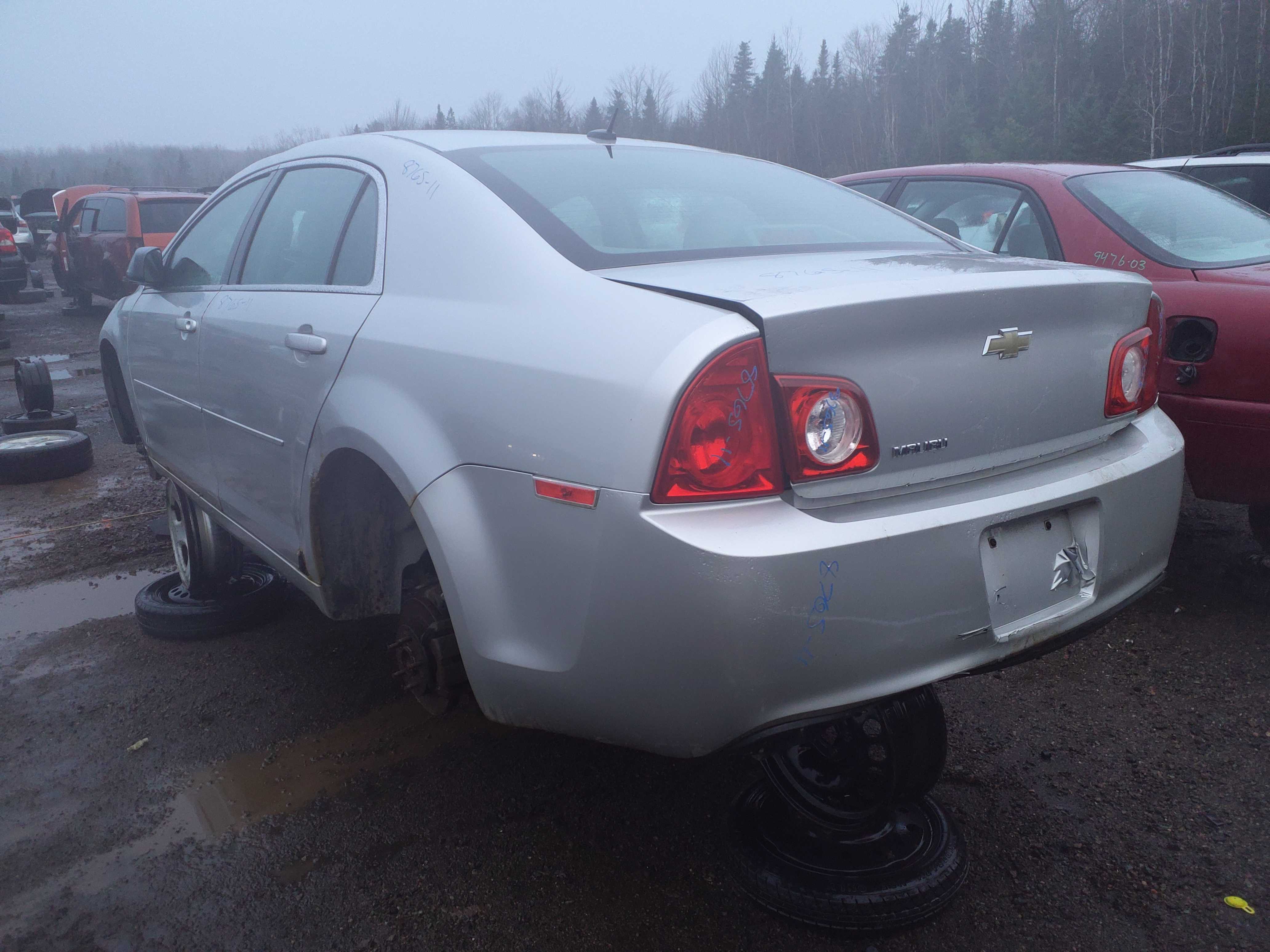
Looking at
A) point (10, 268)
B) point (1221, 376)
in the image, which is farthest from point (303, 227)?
point (10, 268)

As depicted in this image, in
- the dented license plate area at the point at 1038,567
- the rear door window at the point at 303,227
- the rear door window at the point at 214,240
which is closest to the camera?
the dented license plate area at the point at 1038,567

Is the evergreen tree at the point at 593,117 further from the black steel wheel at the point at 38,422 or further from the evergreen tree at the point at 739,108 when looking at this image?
the black steel wheel at the point at 38,422

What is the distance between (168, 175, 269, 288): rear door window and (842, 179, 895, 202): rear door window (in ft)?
9.74

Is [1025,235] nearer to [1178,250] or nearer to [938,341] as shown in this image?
[1178,250]

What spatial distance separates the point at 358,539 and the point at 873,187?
3.71 metres

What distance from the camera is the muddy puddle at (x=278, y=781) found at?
2.14 metres

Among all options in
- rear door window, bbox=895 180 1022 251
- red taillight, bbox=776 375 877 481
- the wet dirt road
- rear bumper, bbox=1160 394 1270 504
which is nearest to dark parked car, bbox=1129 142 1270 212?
rear door window, bbox=895 180 1022 251

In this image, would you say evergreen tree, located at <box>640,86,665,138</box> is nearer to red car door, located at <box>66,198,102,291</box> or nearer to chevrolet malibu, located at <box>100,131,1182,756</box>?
red car door, located at <box>66,198,102,291</box>

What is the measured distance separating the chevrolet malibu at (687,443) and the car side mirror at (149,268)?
3.78 feet

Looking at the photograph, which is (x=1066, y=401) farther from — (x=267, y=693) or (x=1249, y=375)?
(x=267, y=693)

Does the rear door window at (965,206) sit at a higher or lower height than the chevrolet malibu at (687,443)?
higher

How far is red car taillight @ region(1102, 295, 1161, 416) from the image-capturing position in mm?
2049

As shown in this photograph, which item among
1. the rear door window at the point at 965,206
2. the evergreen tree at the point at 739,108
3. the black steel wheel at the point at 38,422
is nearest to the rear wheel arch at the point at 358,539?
the rear door window at the point at 965,206

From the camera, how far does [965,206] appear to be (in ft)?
14.6
